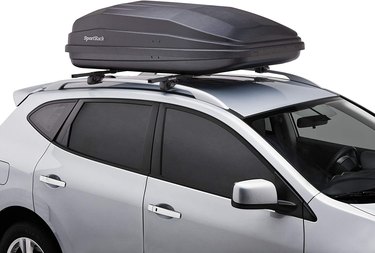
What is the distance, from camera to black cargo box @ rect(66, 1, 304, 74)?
6.33 metres

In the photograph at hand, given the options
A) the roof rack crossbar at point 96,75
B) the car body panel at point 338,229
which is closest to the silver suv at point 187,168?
the car body panel at point 338,229

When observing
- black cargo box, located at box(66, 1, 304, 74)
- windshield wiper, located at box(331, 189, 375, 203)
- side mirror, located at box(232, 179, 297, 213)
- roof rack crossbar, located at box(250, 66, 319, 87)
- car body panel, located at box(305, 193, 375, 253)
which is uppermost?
black cargo box, located at box(66, 1, 304, 74)

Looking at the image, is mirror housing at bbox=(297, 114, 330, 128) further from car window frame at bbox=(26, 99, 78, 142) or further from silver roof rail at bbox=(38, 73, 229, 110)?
car window frame at bbox=(26, 99, 78, 142)

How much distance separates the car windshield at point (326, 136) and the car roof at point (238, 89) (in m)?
0.09

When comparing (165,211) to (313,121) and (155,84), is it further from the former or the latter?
(313,121)

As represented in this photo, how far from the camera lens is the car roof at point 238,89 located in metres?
6.20

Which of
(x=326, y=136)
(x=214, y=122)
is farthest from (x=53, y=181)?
(x=326, y=136)

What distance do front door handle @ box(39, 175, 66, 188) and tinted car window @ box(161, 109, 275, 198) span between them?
910 millimetres

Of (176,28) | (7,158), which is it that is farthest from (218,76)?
(7,158)

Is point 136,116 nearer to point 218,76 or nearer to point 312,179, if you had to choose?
point 218,76

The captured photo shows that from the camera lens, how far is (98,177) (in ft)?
21.5

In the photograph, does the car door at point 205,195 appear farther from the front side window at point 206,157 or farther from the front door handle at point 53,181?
the front door handle at point 53,181

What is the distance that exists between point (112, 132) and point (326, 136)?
5.16 feet

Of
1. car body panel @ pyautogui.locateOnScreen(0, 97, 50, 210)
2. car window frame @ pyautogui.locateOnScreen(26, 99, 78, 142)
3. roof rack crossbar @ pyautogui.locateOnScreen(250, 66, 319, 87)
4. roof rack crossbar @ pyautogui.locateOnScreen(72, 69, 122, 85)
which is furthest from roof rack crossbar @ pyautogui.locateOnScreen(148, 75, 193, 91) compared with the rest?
car body panel @ pyautogui.locateOnScreen(0, 97, 50, 210)
